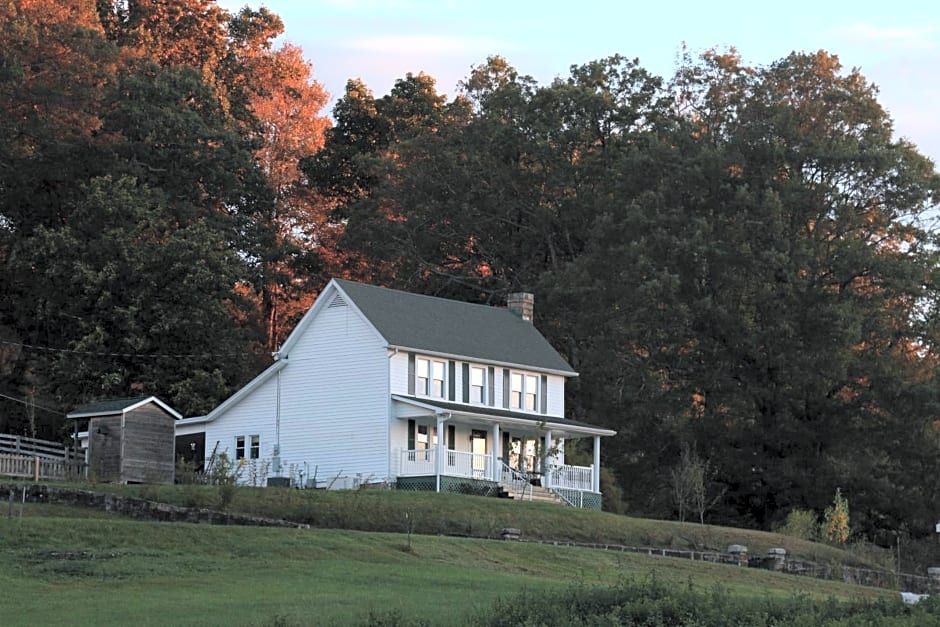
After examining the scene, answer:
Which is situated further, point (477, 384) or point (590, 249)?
point (590, 249)

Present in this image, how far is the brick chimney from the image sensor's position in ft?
220

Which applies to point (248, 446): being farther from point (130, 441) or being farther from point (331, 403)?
point (130, 441)

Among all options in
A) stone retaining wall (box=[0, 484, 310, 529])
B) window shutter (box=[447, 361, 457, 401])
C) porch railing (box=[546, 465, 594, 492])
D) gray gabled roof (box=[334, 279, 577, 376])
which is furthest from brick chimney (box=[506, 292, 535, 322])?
stone retaining wall (box=[0, 484, 310, 529])

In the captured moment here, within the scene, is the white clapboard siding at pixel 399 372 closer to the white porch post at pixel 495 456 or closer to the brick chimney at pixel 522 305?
the white porch post at pixel 495 456

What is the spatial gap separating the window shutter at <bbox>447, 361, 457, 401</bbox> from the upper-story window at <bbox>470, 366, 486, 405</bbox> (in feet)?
2.58

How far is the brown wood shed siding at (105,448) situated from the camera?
52.7 metres

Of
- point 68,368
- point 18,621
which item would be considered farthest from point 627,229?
point 18,621

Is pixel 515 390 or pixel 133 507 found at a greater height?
pixel 515 390

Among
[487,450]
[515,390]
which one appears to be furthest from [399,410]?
[515,390]

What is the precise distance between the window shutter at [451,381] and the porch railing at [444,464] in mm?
2994

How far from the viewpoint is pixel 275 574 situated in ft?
105

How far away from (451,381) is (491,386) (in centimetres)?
197

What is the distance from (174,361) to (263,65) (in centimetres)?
2756

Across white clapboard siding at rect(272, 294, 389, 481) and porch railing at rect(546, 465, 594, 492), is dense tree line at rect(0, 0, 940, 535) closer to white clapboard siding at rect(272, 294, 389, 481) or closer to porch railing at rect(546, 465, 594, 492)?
porch railing at rect(546, 465, 594, 492)
